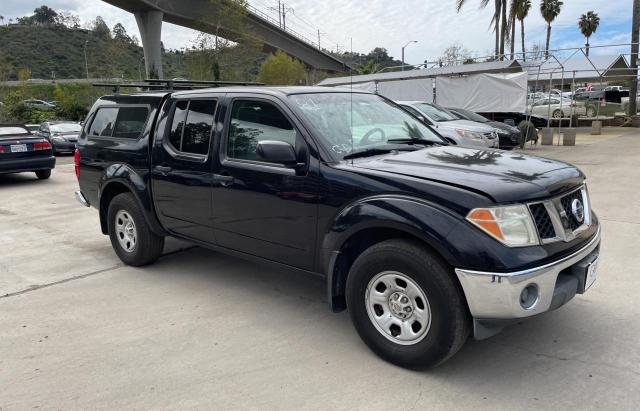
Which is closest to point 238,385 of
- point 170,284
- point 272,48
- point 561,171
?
point 170,284

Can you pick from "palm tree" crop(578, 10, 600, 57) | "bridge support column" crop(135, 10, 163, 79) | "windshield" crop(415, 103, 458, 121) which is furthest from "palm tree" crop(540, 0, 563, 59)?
"windshield" crop(415, 103, 458, 121)

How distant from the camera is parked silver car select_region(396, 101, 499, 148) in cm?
1155

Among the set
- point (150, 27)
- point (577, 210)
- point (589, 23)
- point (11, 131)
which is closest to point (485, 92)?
point (11, 131)

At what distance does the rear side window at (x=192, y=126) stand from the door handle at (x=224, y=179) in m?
0.29

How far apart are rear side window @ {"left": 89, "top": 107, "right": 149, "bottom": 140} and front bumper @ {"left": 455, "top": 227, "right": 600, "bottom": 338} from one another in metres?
3.77

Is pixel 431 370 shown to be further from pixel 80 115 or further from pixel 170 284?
pixel 80 115

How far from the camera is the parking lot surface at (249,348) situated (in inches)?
120

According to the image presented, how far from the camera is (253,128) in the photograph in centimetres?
421

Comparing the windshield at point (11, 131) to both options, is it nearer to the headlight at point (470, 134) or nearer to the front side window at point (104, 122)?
the front side window at point (104, 122)

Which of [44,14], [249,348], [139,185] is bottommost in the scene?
[249,348]

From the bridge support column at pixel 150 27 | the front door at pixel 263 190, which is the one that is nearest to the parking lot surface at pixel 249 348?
the front door at pixel 263 190

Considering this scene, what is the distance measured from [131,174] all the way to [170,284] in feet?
3.98

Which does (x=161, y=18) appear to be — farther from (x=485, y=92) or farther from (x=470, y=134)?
(x=470, y=134)

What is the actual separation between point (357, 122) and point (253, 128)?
2.82 feet
